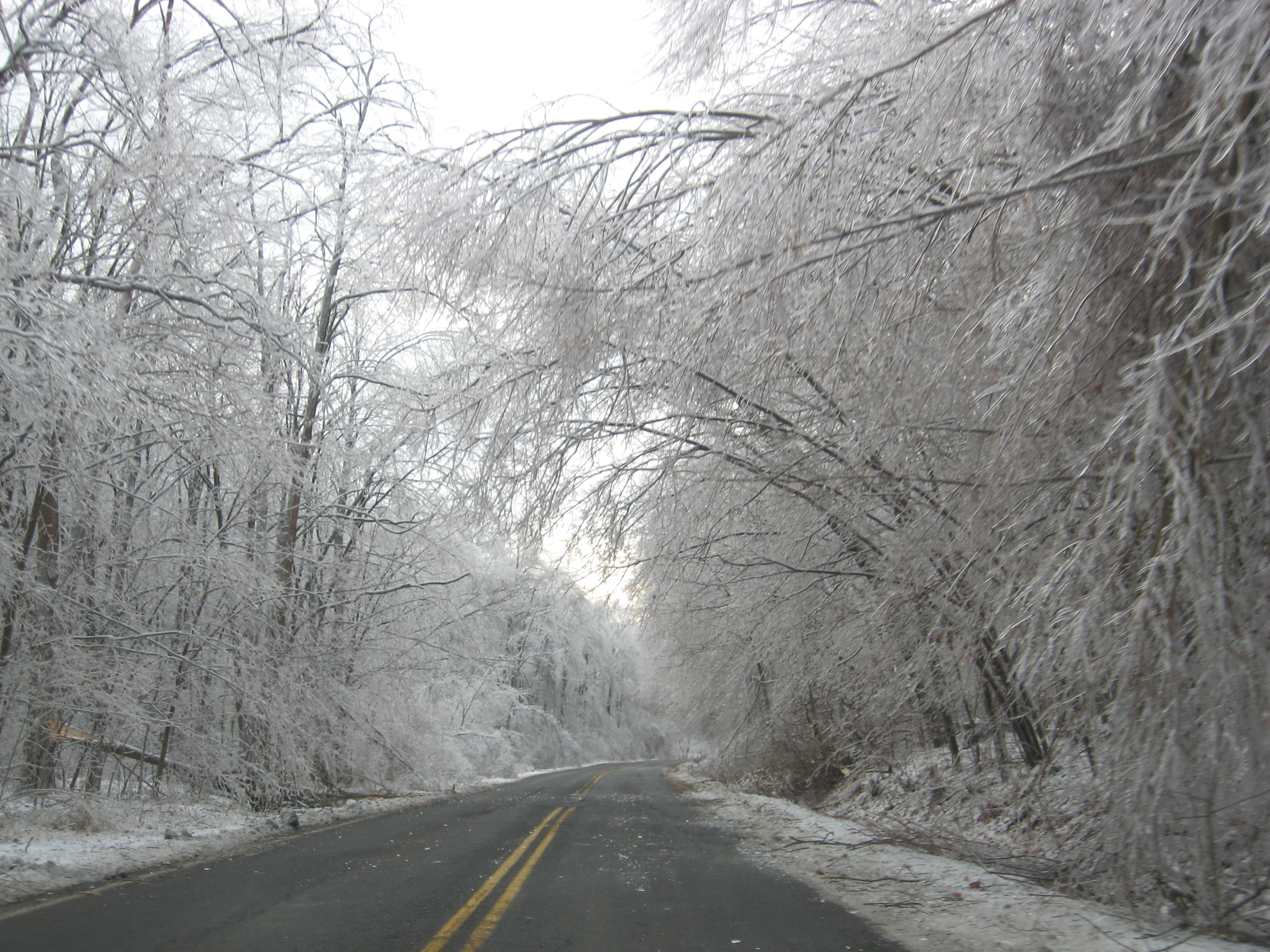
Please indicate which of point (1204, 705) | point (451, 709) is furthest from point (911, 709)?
point (451, 709)

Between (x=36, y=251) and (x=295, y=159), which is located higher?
(x=295, y=159)

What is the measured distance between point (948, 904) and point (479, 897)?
331cm

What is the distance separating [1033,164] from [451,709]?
2617 centimetres

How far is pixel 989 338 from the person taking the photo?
4359mm

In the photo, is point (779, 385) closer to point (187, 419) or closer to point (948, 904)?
point (948, 904)

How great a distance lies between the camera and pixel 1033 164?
12.3ft

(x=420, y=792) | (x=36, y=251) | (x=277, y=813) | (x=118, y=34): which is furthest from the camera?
(x=420, y=792)

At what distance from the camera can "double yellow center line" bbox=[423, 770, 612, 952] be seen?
177 inches

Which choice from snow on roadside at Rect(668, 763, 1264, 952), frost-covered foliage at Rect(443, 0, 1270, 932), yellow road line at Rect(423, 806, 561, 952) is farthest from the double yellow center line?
frost-covered foliage at Rect(443, 0, 1270, 932)

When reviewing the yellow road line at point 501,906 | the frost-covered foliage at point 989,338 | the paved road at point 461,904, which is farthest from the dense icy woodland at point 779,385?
the yellow road line at point 501,906

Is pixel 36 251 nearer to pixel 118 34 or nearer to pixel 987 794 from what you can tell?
pixel 118 34

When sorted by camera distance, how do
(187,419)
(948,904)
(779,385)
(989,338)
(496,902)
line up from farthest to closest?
1. (187,419)
2. (779,385)
3. (496,902)
4. (948,904)
5. (989,338)

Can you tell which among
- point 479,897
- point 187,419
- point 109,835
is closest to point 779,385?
point 479,897

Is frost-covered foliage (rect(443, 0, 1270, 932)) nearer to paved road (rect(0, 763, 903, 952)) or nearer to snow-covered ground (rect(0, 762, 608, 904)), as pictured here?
paved road (rect(0, 763, 903, 952))
